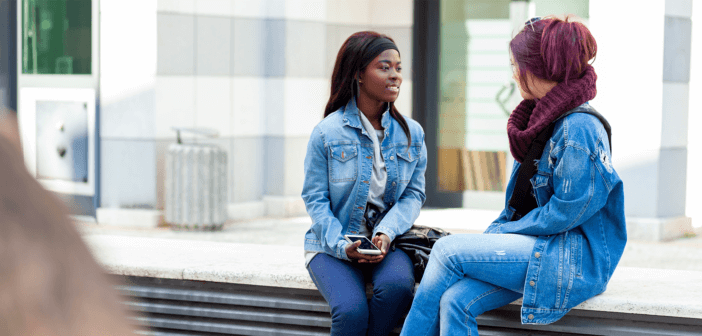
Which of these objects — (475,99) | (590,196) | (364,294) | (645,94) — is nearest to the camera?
(590,196)

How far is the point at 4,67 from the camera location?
9.05 m

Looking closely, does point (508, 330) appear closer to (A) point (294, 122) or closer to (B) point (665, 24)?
(B) point (665, 24)

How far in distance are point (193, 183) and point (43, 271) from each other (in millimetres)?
7914

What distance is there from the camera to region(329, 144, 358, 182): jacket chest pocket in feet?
10.7

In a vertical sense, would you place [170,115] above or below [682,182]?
above

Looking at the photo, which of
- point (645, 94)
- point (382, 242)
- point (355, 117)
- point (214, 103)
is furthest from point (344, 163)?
point (214, 103)

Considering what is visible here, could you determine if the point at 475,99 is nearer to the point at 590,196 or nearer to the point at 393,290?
the point at 393,290

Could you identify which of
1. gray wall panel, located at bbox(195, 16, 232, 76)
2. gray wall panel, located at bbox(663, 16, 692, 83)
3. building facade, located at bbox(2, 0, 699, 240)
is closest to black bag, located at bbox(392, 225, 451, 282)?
building facade, located at bbox(2, 0, 699, 240)

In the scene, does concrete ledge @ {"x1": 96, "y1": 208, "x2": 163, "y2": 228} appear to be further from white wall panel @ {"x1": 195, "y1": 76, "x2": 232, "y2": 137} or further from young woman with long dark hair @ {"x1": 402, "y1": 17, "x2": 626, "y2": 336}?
young woman with long dark hair @ {"x1": 402, "y1": 17, "x2": 626, "y2": 336}

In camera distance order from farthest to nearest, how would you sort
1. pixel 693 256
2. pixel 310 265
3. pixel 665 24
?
1. pixel 665 24
2. pixel 693 256
3. pixel 310 265

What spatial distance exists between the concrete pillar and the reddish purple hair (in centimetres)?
524

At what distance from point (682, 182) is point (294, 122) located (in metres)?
4.33

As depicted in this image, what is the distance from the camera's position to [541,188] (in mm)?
2891

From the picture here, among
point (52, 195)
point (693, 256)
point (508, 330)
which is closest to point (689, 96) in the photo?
point (693, 256)
